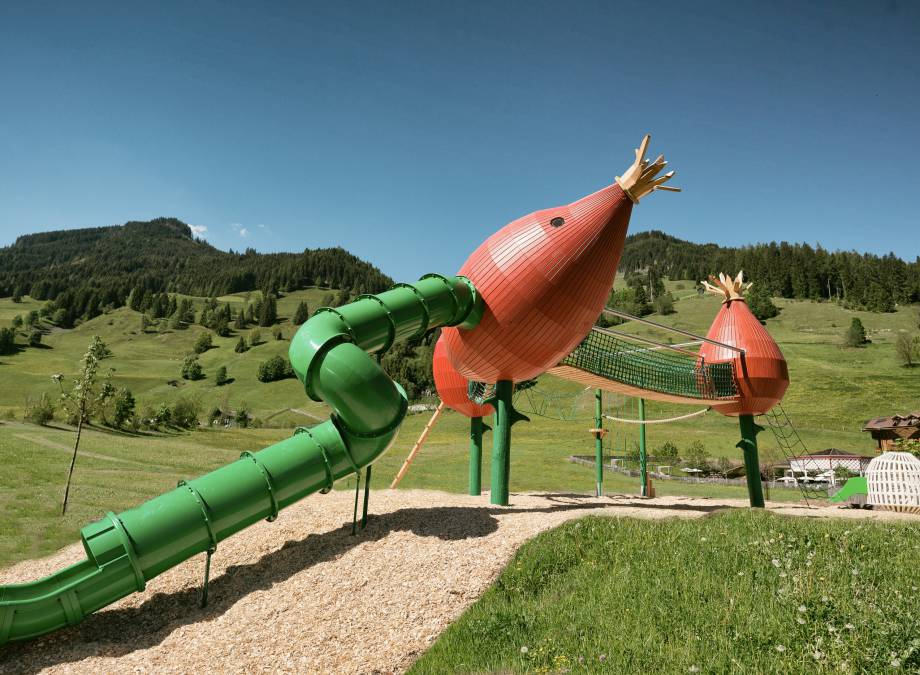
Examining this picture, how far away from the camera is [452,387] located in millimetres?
20438

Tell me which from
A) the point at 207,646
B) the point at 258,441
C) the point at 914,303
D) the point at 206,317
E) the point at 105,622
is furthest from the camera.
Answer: the point at 206,317

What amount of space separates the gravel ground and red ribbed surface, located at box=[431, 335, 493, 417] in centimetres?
766

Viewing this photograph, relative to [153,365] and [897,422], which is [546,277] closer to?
[897,422]

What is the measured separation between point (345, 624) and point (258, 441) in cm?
3983

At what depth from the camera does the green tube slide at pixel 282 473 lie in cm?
907

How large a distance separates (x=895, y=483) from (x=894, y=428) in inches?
1008

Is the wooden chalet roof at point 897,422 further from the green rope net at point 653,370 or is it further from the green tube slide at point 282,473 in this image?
the green tube slide at point 282,473

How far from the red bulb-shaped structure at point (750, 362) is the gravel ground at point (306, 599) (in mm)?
8004

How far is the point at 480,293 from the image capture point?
527 inches

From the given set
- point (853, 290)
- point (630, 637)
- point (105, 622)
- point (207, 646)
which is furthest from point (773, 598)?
point (853, 290)

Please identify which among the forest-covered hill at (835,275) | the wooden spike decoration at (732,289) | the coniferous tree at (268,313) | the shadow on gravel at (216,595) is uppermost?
the forest-covered hill at (835,275)

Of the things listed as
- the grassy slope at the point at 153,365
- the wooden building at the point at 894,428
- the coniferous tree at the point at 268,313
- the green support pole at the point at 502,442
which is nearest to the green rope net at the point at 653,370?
the green support pole at the point at 502,442

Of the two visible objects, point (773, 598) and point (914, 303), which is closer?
point (773, 598)

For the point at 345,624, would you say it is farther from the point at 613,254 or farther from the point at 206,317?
the point at 206,317
